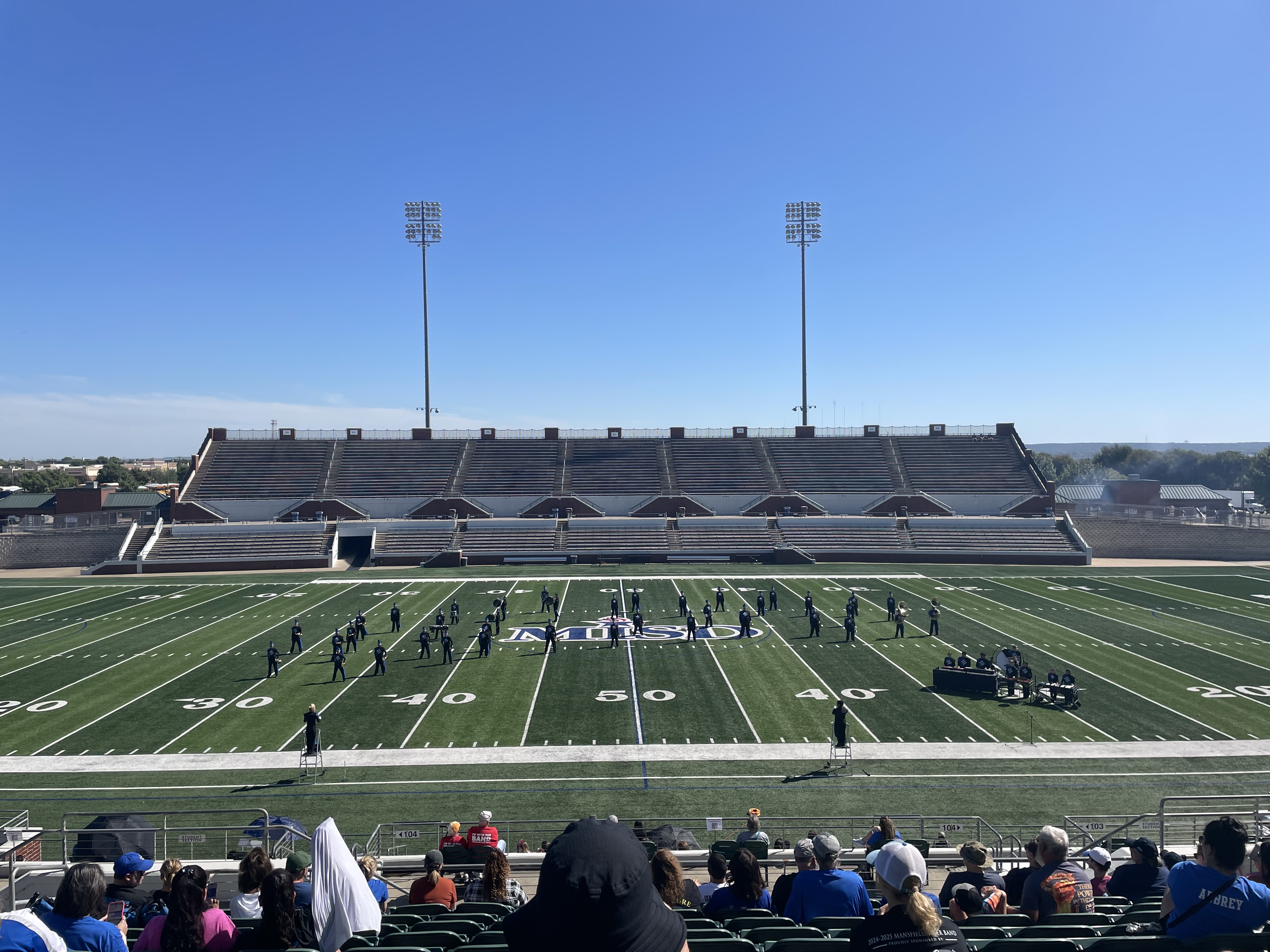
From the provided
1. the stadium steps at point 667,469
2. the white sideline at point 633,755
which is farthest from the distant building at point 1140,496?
the white sideline at point 633,755

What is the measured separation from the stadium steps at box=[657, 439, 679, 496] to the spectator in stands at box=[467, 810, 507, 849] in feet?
177

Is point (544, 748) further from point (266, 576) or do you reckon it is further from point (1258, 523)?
point (1258, 523)

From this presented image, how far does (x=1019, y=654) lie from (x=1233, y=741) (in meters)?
5.67

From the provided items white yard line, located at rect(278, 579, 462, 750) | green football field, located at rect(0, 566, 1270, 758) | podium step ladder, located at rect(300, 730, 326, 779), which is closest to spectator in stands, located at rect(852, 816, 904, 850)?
green football field, located at rect(0, 566, 1270, 758)

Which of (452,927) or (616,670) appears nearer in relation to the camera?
(452,927)

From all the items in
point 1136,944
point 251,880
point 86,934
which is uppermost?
point 1136,944

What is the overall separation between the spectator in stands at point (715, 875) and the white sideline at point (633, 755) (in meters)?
9.21

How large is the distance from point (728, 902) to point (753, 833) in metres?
4.05

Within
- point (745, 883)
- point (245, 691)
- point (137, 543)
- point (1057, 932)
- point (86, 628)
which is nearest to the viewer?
point (1057, 932)

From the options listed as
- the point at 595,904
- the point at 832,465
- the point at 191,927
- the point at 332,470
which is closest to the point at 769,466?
the point at 832,465

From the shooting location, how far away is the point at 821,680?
23266 mm

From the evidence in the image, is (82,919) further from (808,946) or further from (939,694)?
(939,694)

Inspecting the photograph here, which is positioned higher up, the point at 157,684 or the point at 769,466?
the point at 769,466

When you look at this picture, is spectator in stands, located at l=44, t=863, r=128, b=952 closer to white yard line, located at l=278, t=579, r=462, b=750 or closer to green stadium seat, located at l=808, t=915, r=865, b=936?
green stadium seat, located at l=808, t=915, r=865, b=936
